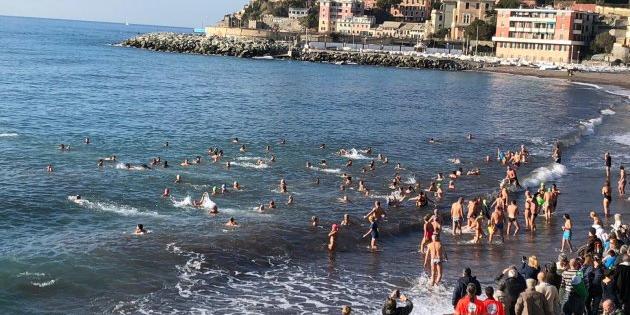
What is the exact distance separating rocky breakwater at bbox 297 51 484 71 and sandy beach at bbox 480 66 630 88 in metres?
6.78

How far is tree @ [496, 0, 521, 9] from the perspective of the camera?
522ft

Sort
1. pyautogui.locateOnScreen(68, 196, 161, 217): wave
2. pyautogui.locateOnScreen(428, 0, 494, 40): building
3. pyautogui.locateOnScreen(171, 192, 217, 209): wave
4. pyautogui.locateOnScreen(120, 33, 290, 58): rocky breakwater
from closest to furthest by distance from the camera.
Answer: pyautogui.locateOnScreen(68, 196, 161, 217): wave, pyautogui.locateOnScreen(171, 192, 217, 209): wave, pyautogui.locateOnScreen(120, 33, 290, 58): rocky breakwater, pyautogui.locateOnScreen(428, 0, 494, 40): building

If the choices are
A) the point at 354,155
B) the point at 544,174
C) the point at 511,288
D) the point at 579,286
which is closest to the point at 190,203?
the point at 354,155

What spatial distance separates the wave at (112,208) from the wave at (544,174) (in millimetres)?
17889

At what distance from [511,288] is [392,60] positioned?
124 meters

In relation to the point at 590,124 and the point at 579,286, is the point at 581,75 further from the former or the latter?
the point at 579,286

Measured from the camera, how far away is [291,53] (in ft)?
482

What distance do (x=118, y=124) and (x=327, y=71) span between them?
2675 inches

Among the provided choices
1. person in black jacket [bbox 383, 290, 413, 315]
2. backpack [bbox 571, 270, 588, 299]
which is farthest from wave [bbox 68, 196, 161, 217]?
backpack [bbox 571, 270, 588, 299]

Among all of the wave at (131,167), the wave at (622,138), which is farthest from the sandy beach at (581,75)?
the wave at (131,167)

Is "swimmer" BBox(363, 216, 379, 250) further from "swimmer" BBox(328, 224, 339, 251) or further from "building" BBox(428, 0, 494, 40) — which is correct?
"building" BBox(428, 0, 494, 40)

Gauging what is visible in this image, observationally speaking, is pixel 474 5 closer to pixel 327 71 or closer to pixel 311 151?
pixel 327 71

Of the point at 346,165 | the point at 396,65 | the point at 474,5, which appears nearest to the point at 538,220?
the point at 346,165

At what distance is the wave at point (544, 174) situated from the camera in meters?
32.9
